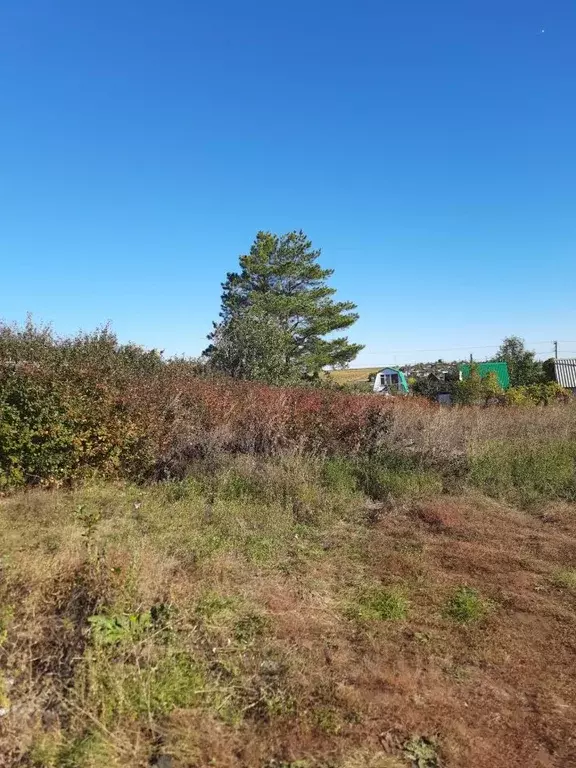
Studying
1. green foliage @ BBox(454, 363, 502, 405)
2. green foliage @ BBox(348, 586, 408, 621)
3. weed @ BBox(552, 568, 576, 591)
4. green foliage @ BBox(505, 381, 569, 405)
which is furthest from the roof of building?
green foliage @ BBox(348, 586, 408, 621)

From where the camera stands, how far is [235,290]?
26.9 metres

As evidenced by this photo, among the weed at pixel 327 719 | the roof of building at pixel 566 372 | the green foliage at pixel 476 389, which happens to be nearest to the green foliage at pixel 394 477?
the weed at pixel 327 719

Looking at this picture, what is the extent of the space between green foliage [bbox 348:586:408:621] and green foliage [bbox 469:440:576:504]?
4063 millimetres

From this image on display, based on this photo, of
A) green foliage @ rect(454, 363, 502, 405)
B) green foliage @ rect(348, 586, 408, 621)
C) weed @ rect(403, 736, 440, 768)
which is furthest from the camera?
green foliage @ rect(454, 363, 502, 405)

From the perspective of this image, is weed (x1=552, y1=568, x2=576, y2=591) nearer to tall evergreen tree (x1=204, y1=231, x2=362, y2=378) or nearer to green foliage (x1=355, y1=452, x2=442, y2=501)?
green foliage (x1=355, y1=452, x2=442, y2=501)

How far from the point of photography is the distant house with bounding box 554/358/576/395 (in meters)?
27.3

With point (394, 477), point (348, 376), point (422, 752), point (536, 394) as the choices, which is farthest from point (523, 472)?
point (348, 376)

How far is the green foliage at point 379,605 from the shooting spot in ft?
12.2

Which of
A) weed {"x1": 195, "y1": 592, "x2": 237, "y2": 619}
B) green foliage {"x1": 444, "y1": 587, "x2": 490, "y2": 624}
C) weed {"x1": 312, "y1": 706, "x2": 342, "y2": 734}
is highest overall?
weed {"x1": 195, "y1": 592, "x2": 237, "y2": 619}

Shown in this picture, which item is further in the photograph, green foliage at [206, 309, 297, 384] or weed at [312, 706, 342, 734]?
green foliage at [206, 309, 297, 384]

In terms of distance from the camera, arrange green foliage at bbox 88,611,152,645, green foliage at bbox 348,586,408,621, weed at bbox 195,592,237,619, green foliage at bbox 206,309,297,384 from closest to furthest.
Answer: green foliage at bbox 88,611,152,645 → weed at bbox 195,592,237,619 → green foliage at bbox 348,586,408,621 → green foliage at bbox 206,309,297,384

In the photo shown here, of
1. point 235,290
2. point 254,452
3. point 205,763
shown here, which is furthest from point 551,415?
point 235,290

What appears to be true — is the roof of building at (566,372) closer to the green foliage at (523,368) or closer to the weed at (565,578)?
the green foliage at (523,368)

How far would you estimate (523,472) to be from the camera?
7988 millimetres
